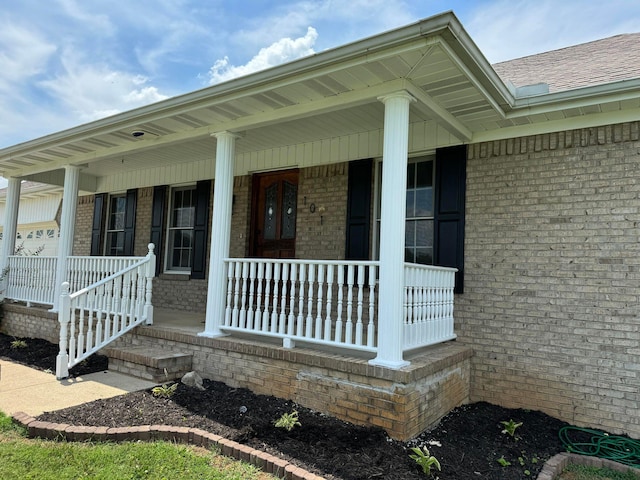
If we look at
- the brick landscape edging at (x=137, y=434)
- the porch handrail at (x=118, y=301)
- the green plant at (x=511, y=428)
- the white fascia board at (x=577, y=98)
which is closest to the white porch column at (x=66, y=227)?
the porch handrail at (x=118, y=301)

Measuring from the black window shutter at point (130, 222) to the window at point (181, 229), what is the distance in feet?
3.38

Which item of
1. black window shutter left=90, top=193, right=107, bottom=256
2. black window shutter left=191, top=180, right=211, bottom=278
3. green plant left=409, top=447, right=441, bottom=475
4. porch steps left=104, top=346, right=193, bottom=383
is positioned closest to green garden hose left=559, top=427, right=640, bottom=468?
green plant left=409, top=447, right=441, bottom=475

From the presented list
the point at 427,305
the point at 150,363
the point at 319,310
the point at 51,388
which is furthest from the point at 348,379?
the point at 51,388

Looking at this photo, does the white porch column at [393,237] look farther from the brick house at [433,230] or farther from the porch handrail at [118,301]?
the porch handrail at [118,301]

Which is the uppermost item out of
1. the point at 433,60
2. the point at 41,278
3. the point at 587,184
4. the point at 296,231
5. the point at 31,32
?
the point at 31,32

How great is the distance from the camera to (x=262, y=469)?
3.17 meters

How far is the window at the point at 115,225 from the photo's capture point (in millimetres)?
9836

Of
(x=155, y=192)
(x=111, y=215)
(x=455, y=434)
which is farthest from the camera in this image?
(x=111, y=215)

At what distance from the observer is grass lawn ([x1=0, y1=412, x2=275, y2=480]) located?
298 centimetres

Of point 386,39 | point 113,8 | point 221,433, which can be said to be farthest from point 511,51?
point 221,433

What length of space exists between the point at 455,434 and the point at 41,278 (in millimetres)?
7337

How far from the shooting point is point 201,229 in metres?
8.19

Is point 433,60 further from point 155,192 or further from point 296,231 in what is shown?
point 155,192

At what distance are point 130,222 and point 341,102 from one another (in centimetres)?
661
